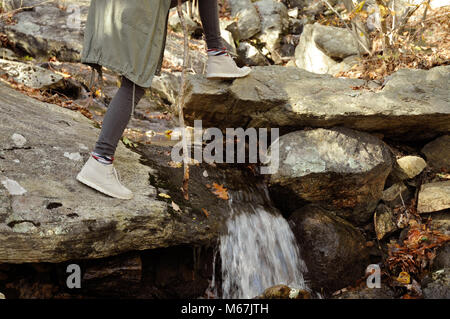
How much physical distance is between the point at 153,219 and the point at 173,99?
4.70 meters

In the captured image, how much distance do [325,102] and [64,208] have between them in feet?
11.4

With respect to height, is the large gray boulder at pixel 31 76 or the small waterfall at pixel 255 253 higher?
the large gray boulder at pixel 31 76

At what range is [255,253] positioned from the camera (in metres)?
3.94

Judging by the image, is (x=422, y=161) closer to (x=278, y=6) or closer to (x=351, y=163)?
(x=351, y=163)

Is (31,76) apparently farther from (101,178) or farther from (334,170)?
(334,170)

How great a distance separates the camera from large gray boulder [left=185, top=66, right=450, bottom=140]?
A: 4.51 metres

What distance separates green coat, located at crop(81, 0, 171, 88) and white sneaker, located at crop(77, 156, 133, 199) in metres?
0.84

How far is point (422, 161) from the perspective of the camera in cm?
503

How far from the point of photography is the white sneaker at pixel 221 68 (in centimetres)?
411

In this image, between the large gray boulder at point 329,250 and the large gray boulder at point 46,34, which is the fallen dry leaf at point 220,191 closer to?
the large gray boulder at point 329,250

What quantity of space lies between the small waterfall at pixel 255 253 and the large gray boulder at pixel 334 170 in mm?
538

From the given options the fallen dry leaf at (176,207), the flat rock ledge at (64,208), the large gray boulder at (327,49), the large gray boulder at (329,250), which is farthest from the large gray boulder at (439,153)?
the fallen dry leaf at (176,207)

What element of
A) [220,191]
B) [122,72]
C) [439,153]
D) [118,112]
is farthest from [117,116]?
[439,153]
